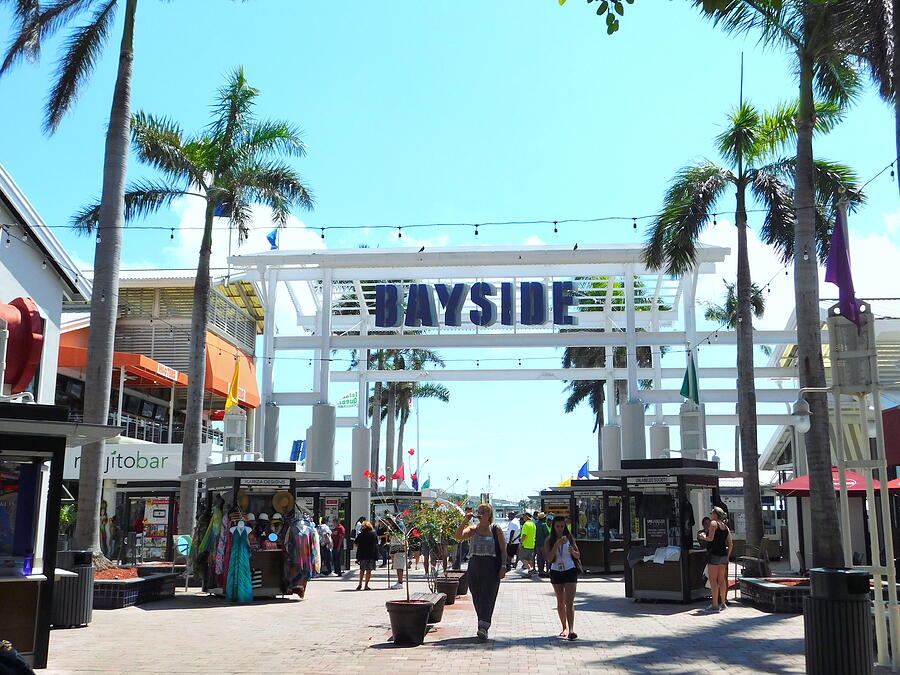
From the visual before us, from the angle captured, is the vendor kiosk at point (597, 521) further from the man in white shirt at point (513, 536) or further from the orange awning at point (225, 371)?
the orange awning at point (225, 371)

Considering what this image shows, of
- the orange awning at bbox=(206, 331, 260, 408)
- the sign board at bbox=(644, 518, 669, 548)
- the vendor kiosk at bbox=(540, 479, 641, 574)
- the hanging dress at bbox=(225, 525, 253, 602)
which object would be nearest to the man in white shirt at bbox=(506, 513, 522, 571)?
the vendor kiosk at bbox=(540, 479, 641, 574)

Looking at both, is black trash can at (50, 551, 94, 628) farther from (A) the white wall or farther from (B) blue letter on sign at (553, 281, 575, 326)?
(B) blue letter on sign at (553, 281, 575, 326)

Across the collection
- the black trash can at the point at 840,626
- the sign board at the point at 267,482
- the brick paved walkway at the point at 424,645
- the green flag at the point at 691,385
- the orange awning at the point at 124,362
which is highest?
the orange awning at the point at 124,362

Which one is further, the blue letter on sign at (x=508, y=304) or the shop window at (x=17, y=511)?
the blue letter on sign at (x=508, y=304)

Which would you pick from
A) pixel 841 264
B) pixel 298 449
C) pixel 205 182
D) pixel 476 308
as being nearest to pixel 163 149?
pixel 205 182

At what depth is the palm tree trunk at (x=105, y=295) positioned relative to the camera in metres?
15.0

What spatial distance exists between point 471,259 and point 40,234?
12.8 meters

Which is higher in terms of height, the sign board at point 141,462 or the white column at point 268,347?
the white column at point 268,347

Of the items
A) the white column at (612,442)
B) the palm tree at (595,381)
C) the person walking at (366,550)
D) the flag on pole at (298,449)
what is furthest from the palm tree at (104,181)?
the flag on pole at (298,449)

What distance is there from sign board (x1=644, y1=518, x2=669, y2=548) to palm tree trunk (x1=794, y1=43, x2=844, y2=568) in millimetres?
2979

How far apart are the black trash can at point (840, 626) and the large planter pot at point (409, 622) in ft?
14.2

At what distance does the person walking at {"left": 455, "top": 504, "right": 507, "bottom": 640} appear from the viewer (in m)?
10.9

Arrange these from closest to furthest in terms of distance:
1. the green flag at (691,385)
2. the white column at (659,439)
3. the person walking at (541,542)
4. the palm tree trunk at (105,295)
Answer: the palm tree trunk at (105,295) → the person walking at (541,542) → the green flag at (691,385) → the white column at (659,439)

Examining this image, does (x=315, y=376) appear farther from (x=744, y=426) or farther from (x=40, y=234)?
(x=744, y=426)
